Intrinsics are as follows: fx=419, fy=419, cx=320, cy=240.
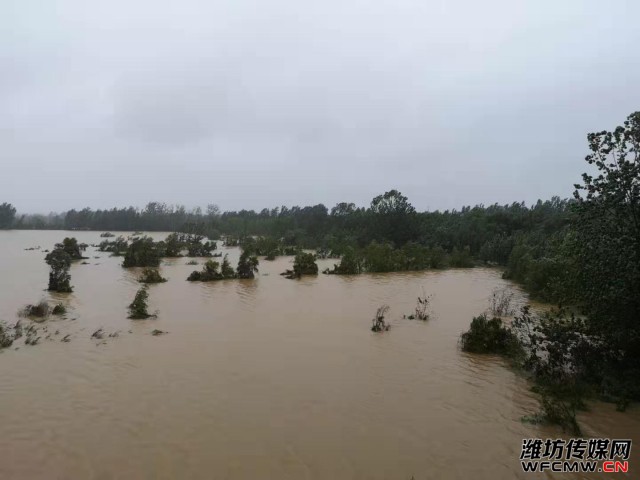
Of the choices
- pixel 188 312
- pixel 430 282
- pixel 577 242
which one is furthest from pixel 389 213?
pixel 577 242

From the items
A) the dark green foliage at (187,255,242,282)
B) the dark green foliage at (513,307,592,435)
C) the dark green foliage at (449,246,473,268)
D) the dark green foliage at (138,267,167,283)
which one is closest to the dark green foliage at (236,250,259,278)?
the dark green foliage at (187,255,242,282)

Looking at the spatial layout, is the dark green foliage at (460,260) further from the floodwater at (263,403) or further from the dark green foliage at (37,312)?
the dark green foliage at (37,312)

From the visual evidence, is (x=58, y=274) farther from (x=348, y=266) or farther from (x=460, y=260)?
(x=460, y=260)

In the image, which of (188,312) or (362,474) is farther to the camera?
(188,312)

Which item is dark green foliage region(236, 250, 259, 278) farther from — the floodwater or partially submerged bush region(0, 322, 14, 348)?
partially submerged bush region(0, 322, 14, 348)

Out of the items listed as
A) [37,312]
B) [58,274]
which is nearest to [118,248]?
[58,274]

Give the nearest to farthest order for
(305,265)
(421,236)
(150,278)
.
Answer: (150,278)
(305,265)
(421,236)

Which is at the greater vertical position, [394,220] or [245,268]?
[394,220]

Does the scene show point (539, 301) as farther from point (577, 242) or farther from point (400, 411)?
point (400, 411)
